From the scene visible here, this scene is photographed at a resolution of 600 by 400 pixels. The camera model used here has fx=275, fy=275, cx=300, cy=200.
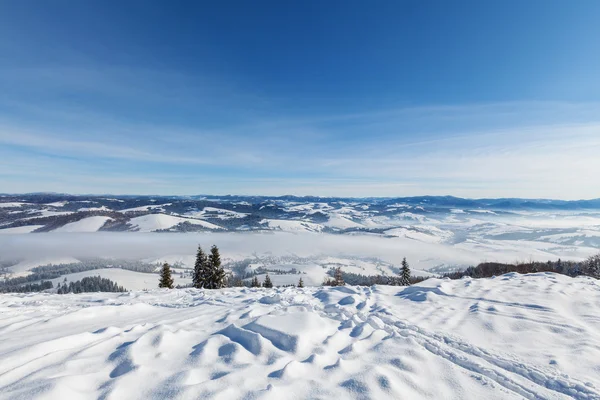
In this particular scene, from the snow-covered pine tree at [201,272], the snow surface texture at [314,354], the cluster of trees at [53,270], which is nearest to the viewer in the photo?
the snow surface texture at [314,354]

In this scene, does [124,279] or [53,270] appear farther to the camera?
[53,270]

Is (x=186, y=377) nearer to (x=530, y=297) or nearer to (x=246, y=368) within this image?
(x=246, y=368)

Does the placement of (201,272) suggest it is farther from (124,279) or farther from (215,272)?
(124,279)

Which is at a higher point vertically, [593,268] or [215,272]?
[593,268]

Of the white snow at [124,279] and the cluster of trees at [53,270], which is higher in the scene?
the white snow at [124,279]

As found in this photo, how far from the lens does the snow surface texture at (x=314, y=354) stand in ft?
12.6

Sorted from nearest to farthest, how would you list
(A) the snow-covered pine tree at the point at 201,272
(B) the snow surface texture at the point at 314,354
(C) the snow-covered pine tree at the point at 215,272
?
1. (B) the snow surface texture at the point at 314,354
2. (C) the snow-covered pine tree at the point at 215,272
3. (A) the snow-covered pine tree at the point at 201,272

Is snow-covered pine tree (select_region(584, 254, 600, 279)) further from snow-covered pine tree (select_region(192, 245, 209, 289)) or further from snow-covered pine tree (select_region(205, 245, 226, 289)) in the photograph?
snow-covered pine tree (select_region(192, 245, 209, 289))

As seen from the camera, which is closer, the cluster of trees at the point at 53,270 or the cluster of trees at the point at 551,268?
the cluster of trees at the point at 551,268

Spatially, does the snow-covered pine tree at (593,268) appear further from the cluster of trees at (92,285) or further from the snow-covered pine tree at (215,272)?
the cluster of trees at (92,285)

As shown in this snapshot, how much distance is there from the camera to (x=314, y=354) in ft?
16.6

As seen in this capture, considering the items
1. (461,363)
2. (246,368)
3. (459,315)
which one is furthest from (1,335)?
(459,315)

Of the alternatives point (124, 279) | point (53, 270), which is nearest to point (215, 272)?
point (124, 279)

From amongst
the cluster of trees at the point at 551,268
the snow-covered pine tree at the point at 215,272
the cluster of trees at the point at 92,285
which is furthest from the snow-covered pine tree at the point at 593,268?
the cluster of trees at the point at 92,285
